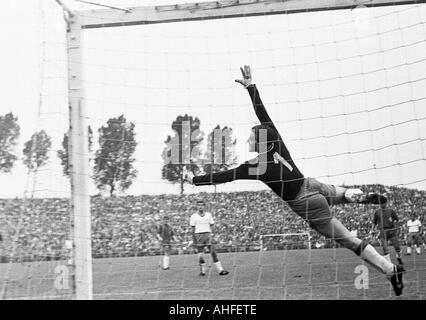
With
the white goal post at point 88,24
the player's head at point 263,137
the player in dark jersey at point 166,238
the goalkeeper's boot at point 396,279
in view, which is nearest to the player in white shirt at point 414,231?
the player in dark jersey at point 166,238

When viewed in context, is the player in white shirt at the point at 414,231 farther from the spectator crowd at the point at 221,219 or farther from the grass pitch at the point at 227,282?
the grass pitch at the point at 227,282

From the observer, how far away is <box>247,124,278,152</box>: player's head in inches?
179

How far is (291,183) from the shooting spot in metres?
4.59

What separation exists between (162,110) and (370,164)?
6.21 feet

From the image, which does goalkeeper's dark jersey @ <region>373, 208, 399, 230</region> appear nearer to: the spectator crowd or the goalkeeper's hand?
the spectator crowd

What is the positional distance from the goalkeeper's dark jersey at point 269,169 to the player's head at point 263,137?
36 mm

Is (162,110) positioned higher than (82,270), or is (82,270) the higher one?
(162,110)

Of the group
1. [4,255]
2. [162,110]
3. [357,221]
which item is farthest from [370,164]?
[357,221]

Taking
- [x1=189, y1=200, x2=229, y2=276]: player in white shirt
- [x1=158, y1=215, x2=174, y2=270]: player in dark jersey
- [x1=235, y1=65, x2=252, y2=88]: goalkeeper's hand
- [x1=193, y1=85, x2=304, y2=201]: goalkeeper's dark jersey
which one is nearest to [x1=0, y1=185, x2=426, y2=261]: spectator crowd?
[x1=158, y1=215, x2=174, y2=270]: player in dark jersey

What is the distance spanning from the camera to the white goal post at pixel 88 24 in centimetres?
405

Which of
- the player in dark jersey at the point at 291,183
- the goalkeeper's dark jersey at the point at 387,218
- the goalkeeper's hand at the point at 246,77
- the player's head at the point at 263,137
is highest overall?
the goalkeeper's hand at the point at 246,77

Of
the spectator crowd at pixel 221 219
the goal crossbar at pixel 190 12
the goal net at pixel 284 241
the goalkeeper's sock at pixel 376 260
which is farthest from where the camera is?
the goal net at pixel 284 241
